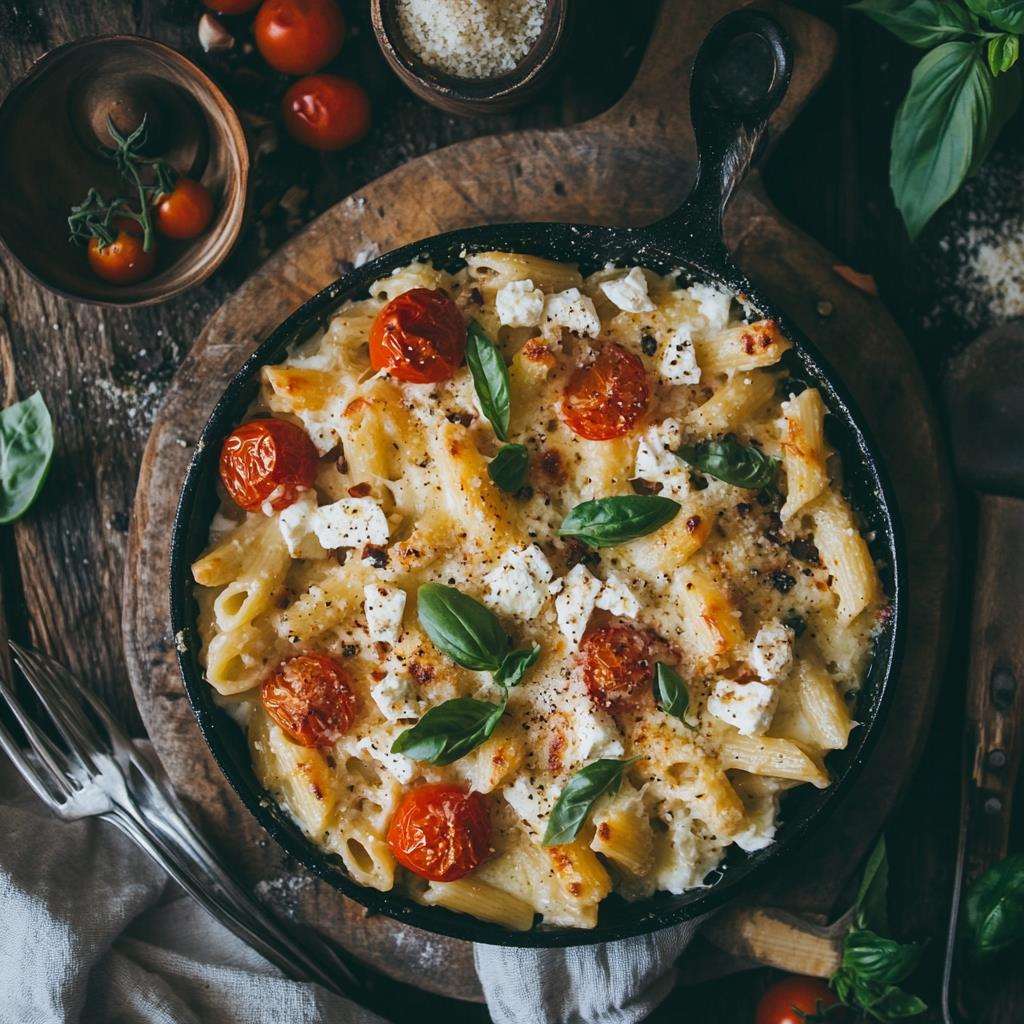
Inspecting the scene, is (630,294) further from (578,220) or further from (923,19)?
(923,19)

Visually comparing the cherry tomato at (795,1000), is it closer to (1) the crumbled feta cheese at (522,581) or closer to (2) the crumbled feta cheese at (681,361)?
(1) the crumbled feta cheese at (522,581)

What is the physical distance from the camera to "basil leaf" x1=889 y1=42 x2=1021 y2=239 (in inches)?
112

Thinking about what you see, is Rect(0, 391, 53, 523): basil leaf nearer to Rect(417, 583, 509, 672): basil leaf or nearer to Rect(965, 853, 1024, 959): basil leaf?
Rect(417, 583, 509, 672): basil leaf

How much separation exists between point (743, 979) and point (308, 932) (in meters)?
1.42

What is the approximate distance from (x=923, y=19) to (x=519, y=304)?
1371 millimetres

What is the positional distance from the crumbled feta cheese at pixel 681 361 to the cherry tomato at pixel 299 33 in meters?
1.51

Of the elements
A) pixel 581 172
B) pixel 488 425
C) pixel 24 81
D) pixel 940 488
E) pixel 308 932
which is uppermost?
pixel 581 172

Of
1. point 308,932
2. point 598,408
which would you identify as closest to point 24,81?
point 598,408

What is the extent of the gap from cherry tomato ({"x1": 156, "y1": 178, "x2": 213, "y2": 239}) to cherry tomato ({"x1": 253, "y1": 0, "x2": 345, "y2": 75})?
1.61ft

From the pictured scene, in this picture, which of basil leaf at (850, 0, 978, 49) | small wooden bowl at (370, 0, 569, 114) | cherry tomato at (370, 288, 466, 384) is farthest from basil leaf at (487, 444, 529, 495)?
basil leaf at (850, 0, 978, 49)

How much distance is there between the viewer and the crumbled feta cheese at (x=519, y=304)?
2.74 metres

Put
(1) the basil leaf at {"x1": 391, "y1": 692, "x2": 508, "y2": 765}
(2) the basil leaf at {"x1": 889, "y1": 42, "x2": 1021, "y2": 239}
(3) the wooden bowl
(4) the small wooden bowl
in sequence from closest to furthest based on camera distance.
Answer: (1) the basil leaf at {"x1": 391, "y1": 692, "x2": 508, "y2": 765} < (2) the basil leaf at {"x1": 889, "y1": 42, "x2": 1021, "y2": 239} < (4) the small wooden bowl < (3) the wooden bowl

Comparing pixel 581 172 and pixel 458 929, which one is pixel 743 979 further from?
pixel 581 172

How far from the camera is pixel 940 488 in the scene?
3.08 meters
